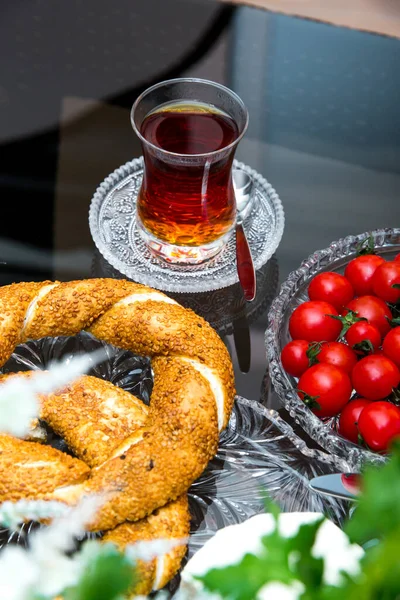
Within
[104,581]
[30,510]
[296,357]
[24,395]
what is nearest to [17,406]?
[24,395]

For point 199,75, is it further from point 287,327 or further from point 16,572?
point 16,572

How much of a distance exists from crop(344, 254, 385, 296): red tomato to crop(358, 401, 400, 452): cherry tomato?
29 centimetres

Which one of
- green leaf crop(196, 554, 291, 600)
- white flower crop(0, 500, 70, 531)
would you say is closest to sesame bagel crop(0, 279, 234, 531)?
white flower crop(0, 500, 70, 531)

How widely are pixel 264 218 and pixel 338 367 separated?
48cm

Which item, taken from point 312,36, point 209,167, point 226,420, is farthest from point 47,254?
point 312,36

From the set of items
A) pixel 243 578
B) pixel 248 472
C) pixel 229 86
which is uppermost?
pixel 243 578

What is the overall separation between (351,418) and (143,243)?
603 millimetres

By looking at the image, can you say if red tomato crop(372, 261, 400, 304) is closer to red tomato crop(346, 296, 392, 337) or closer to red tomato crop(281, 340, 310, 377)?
red tomato crop(346, 296, 392, 337)

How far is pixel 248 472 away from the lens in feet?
4.49

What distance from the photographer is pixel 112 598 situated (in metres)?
0.46

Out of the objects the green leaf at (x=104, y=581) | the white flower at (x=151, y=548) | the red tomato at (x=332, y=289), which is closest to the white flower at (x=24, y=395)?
the white flower at (x=151, y=548)

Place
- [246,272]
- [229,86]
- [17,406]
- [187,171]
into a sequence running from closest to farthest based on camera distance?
[17,406]
[187,171]
[246,272]
[229,86]

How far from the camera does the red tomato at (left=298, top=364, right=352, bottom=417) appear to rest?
1424 millimetres

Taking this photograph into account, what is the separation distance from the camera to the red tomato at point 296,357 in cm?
148
